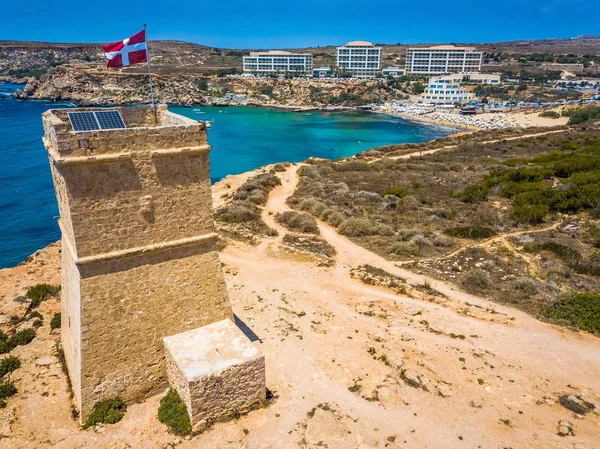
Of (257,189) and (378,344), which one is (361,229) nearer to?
(257,189)

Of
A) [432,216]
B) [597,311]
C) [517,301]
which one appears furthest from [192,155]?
[432,216]

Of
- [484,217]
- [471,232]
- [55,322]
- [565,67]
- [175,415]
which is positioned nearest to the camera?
[175,415]

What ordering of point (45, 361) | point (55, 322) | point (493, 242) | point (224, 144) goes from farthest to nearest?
point (224, 144) → point (493, 242) → point (55, 322) → point (45, 361)

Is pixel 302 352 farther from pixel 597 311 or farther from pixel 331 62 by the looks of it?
pixel 331 62

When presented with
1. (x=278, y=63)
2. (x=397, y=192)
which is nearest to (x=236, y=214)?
(x=397, y=192)

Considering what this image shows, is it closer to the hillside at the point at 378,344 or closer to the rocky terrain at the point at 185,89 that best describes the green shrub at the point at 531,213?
the hillside at the point at 378,344

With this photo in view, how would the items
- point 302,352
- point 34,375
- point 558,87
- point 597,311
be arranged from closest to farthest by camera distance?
point 34,375 → point 302,352 → point 597,311 → point 558,87
